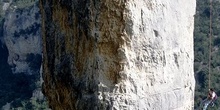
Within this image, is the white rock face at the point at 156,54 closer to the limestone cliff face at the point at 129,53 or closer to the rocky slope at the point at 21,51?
the limestone cliff face at the point at 129,53

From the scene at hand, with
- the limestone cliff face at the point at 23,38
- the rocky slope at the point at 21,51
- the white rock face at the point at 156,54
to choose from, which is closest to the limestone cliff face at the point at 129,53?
the white rock face at the point at 156,54

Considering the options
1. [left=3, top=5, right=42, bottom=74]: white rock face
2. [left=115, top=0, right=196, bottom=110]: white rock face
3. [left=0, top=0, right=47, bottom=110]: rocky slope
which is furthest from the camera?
[left=3, top=5, right=42, bottom=74]: white rock face

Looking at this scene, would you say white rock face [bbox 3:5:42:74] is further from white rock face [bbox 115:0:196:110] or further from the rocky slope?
white rock face [bbox 115:0:196:110]

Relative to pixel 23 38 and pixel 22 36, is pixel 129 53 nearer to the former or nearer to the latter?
pixel 23 38

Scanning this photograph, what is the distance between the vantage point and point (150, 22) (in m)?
5.98

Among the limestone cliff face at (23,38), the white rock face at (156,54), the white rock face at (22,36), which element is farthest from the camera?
the white rock face at (22,36)

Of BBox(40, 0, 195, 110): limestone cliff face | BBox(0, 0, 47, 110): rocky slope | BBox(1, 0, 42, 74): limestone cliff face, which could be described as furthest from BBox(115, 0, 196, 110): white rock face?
BBox(1, 0, 42, 74): limestone cliff face

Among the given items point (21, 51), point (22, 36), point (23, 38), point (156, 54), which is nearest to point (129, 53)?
point (156, 54)

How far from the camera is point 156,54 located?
20.0 ft

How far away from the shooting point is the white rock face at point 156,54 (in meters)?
5.96

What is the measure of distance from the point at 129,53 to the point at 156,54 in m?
0.30

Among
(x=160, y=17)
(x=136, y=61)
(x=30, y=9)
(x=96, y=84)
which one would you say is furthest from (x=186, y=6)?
(x=30, y=9)

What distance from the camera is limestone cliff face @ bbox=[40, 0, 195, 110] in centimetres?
598

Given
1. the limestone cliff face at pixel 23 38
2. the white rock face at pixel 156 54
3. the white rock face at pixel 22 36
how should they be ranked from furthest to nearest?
1. the white rock face at pixel 22 36
2. the limestone cliff face at pixel 23 38
3. the white rock face at pixel 156 54
